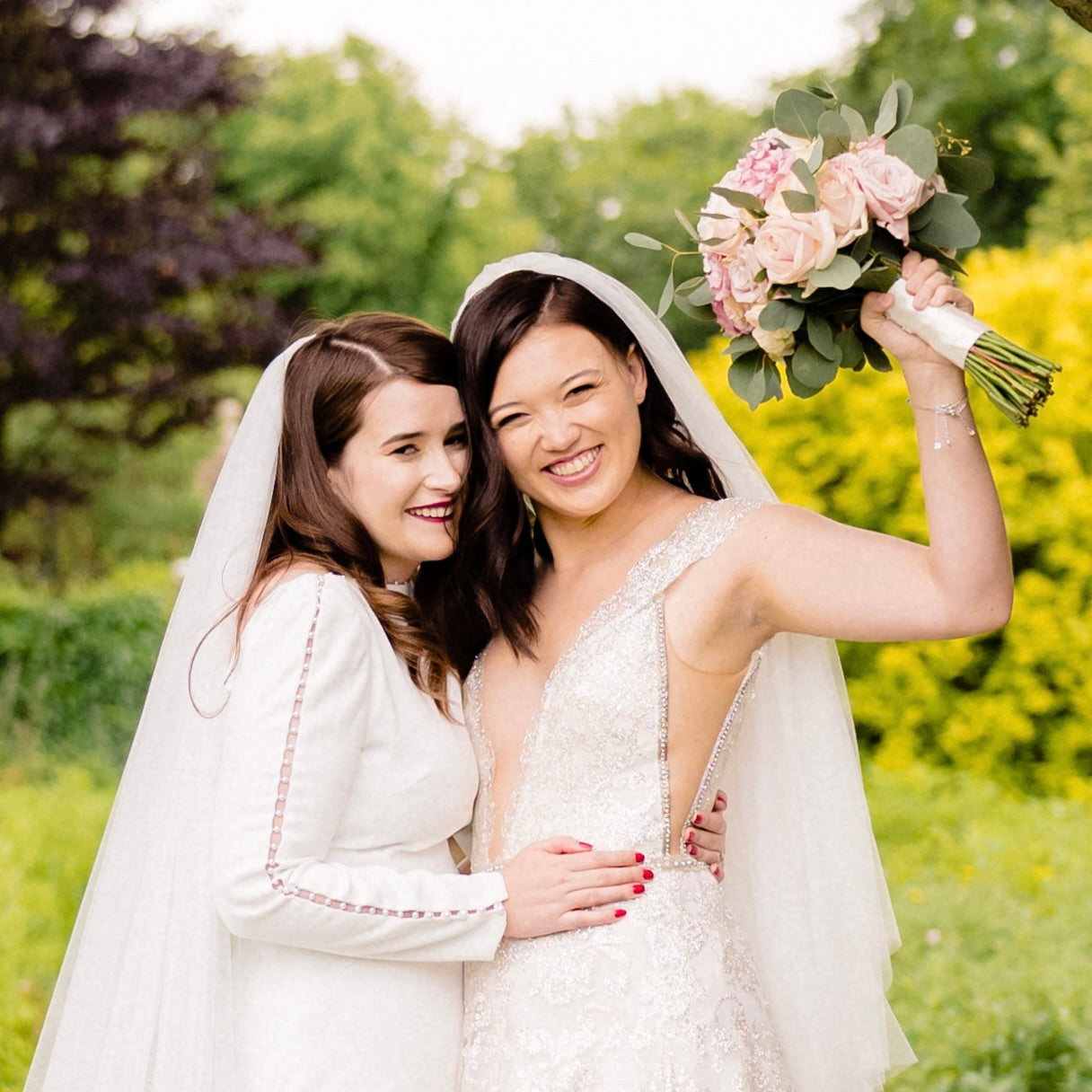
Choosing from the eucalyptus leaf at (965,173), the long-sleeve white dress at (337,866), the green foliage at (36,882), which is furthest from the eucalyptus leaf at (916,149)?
the green foliage at (36,882)

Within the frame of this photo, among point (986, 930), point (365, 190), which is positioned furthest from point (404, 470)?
point (365, 190)

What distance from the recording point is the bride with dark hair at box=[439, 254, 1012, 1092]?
2.38 meters

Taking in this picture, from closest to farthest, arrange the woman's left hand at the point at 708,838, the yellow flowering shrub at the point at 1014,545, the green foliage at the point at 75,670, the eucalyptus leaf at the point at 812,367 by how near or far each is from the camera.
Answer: the eucalyptus leaf at the point at 812,367, the woman's left hand at the point at 708,838, the yellow flowering shrub at the point at 1014,545, the green foliage at the point at 75,670

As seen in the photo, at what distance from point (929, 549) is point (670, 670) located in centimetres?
54

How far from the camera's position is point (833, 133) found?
2268 mm

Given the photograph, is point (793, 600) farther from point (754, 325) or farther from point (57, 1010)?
point (57, 1010)

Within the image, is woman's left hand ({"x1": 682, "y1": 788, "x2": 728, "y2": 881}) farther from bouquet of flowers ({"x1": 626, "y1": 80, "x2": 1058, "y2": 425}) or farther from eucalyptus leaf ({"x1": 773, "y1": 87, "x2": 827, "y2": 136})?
eucalyptus leaf ({"x1": 773, "y1": 87, "x2": 827, "y2": 136})

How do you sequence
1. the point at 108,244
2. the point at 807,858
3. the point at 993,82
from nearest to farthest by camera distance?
the point at 807,858 < the point at 108,244 < the point at 993,82

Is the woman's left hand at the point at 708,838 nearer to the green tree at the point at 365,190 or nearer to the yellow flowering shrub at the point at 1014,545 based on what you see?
the yellow flowering shrub at the point at 1014,545

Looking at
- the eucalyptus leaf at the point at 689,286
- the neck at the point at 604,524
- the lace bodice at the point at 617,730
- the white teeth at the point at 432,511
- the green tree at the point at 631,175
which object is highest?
the eucalyptus leaf at the point at 689,286

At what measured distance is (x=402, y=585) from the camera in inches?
115

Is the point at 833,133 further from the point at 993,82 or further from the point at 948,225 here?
the point at 993,82

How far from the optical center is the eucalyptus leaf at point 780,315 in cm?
231

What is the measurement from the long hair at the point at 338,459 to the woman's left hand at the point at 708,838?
54 centimetres
